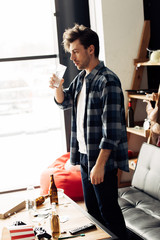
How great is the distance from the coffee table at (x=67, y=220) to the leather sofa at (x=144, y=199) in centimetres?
46

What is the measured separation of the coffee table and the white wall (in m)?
1.95

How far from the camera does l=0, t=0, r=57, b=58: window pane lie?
445 cm

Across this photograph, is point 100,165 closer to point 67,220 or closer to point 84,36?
point 67,220

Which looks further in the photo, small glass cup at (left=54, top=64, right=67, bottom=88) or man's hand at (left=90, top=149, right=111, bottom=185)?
small glass cup at (left=54, top=64, right=67, bottom=88)

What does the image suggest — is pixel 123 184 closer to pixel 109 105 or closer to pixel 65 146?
pixel 65 146

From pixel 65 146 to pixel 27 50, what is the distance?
4.07ft

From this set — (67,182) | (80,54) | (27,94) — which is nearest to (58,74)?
(80,54)

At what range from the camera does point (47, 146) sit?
4.77 meters

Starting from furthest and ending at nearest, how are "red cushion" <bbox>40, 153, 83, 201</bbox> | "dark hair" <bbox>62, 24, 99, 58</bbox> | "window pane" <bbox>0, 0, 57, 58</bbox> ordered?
"window pane" <bbox>0, 0, 57, 58</bbox> < "red cushion" <bbox>40, 153, 83, 201</bbox> < "dark hair" <bbox>62, 24, 99, 58</bbox>

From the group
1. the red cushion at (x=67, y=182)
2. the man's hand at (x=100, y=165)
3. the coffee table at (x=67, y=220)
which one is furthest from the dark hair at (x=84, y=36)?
the red cushion at (x=67, y=182)

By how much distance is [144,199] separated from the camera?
10.2 feet

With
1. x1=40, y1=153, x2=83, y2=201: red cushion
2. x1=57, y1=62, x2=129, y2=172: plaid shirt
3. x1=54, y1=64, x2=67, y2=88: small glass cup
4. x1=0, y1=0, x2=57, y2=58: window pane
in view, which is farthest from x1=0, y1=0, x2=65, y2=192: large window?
x1=57, y1=62, x2=129, y2=172: plaid shirt

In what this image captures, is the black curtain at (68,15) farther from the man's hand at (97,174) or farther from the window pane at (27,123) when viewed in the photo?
the man's hand at (97,174)

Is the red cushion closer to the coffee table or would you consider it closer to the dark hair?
the coffee table
